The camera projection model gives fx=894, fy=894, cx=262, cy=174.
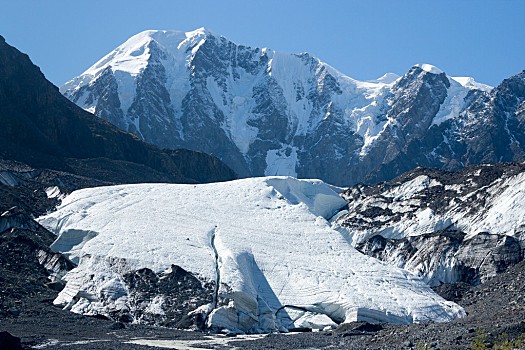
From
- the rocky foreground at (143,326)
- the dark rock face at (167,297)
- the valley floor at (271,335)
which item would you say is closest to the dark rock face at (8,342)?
the rocky foreground at (143,326)

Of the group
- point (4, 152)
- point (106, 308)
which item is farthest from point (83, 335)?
point (4, 152)

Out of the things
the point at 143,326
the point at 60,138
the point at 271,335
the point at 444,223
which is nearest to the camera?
the point at 271,335

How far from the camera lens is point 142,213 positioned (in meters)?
79.4

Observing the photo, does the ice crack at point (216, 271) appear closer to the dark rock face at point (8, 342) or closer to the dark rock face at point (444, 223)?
the dark rock face at point (444, 223)

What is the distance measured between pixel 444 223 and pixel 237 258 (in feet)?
92.0

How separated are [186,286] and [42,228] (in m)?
19.3

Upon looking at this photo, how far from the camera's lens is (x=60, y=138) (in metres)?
148

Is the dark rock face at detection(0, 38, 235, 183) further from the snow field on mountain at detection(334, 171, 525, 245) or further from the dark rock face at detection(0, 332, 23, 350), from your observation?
the dark rock face at detection(0, 332, 23, 350)

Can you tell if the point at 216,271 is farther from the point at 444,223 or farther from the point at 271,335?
the point at 444,223

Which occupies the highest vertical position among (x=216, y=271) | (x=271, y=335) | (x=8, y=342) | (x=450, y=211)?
(x=450, y=211)

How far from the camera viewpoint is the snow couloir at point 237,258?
6288 centimetres

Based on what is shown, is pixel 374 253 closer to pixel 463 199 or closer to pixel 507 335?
pixel 463 199

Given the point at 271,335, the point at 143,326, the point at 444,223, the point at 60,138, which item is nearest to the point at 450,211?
the point at 444,223

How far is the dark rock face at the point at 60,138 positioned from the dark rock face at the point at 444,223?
46.4 m
